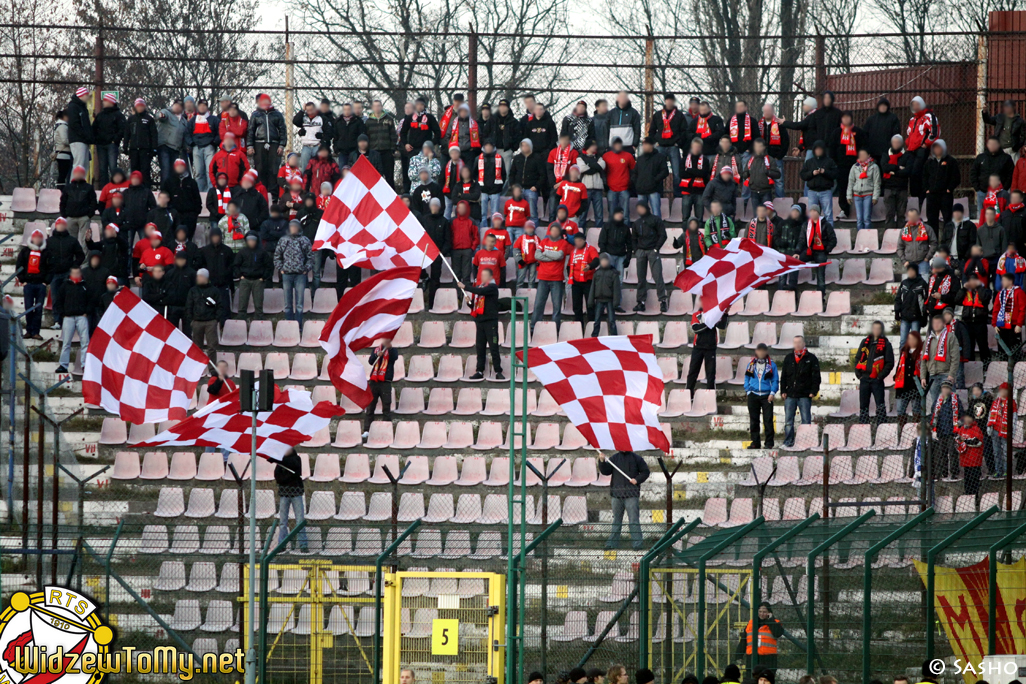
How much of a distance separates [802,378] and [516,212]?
6.47 m

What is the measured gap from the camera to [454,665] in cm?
1353

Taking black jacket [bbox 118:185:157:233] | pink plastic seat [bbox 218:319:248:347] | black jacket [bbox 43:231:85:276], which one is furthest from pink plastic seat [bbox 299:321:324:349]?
black jacket [bbox 43:231:85:276]

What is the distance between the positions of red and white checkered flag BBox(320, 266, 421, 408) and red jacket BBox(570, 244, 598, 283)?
744 cm

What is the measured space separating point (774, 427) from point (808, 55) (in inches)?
472

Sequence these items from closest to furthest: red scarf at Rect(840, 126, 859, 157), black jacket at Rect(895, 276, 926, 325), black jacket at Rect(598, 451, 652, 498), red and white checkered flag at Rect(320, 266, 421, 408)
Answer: red and white checkered flag at Rect(320, 266, 421, 408), black jacket at Rect(598, 451, 652, 498), black jacket at Rect(895, 276, 926, 325), red scarf at Rect(840, 126, 859, 157)

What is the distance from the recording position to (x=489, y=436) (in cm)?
2089

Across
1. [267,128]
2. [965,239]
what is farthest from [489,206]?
[965,239]

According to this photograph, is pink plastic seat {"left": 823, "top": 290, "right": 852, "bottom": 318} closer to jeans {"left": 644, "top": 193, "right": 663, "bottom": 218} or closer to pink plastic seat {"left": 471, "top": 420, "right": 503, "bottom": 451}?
jeans {"left": 644, "top": 193, "right": 663, "bottom": 218}

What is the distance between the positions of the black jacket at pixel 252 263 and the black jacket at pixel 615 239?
5771 millimetres

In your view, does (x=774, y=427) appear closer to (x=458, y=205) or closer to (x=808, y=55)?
(x=458, y=205)

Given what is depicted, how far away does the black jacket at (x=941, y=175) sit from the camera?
2331 centimetres

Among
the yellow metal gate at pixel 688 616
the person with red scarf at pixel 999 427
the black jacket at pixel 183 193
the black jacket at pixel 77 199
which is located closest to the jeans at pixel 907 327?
the person with red scarf at pixel 999 427

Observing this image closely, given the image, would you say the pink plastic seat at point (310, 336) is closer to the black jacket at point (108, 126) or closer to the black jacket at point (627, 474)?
the black jacket at point (108, 126)

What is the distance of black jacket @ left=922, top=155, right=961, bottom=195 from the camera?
23.3m
